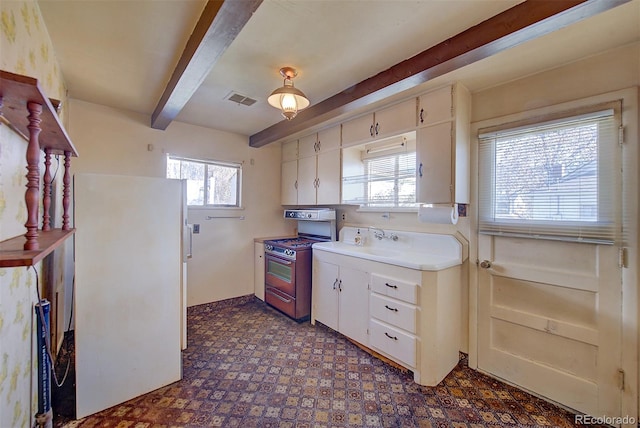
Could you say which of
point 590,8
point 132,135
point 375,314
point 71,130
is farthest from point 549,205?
point 71,130

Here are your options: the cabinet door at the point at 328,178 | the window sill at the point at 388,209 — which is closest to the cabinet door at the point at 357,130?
the cabinet door at the point at 328,178

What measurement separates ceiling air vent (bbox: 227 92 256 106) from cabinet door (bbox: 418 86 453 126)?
1615mm

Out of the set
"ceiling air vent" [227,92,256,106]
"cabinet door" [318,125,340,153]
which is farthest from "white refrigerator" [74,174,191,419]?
"cabinet door" [318,125,340,153]

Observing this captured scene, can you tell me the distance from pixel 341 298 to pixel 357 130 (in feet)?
6.02

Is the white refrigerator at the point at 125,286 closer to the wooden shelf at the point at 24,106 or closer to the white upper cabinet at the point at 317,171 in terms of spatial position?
the wooden shelf at the point at 24,106

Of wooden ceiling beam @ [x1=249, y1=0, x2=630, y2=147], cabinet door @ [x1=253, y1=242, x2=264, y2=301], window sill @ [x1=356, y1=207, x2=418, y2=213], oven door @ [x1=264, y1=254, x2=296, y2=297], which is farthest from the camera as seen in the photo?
cabinet door @ [x1=253, y1=242, x2=264, y2=301]

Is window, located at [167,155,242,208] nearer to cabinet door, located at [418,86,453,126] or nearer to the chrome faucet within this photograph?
the chrome faucet

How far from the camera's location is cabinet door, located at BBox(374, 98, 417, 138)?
2416 millimetres

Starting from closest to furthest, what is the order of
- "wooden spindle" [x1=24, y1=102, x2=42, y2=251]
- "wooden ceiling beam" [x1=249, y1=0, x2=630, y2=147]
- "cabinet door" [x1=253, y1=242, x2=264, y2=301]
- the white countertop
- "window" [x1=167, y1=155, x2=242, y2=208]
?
"wooden spindle" [x1=24, y1=102, x2=42, y2=251], "wooden ceiling beam" [x1=249, y1=0, x2=630, y2=147], the white countertop, "window" [x1=167, y1=155, x2=242, y2=208], "cabinet door" [x1=253, y1=242, x2=264, y2=301]

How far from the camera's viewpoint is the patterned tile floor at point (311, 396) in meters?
1.72

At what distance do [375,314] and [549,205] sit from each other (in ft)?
5.29

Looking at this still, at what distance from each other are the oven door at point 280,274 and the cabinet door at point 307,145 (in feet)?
4.85

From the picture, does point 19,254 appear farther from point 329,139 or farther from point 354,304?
point 329,139

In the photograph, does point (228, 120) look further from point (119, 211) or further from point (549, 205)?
point (549, 205)
